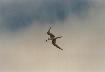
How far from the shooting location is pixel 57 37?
123 m

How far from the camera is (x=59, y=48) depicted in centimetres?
12706

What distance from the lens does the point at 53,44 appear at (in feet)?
414

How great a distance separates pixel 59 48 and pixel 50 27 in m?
7.43

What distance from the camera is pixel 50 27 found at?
123 meters

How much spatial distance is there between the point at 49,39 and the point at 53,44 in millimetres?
2704

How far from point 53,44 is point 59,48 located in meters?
2.09

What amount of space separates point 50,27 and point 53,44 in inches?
225

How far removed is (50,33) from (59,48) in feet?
17.9

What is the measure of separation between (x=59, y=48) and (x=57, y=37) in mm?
4973

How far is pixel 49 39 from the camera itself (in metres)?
124

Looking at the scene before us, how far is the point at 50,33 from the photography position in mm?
124062

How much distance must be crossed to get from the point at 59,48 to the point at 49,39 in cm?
463
